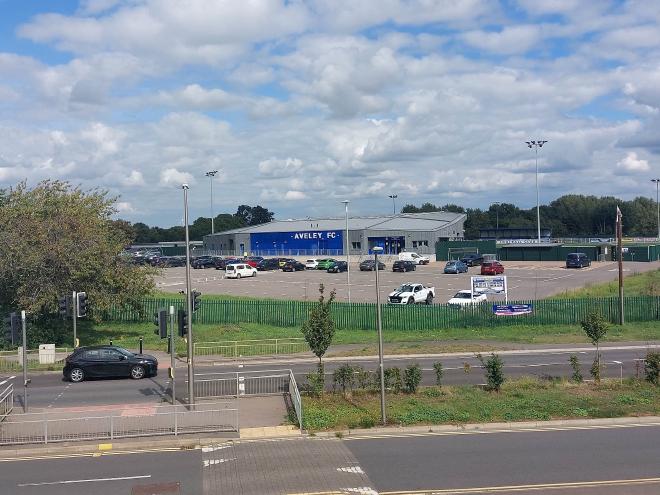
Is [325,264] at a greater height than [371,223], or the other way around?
[371,223]

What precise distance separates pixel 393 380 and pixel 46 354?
17888 mm

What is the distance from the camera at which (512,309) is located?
42.2m

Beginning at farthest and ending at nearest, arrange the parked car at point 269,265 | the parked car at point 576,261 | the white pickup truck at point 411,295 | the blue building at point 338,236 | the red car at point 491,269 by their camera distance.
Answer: the blue building at point 338,236
the parked car at point 269,265
the parked car at point 576,261
the red car at point 491,269
the white pickup truck at point 411,295

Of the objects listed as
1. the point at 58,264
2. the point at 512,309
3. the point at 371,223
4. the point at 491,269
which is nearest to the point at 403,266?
the point at 491,269

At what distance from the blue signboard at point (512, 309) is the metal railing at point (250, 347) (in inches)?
494

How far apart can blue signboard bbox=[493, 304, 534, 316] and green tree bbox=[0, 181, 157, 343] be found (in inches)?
792

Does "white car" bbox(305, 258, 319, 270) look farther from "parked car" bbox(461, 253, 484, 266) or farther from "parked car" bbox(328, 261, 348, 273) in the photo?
"parked car" bbox(461, 253, 484, 266)

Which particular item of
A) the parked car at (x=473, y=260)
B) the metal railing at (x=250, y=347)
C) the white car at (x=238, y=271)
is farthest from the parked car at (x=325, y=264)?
the metal railing at (x=250, y=347)

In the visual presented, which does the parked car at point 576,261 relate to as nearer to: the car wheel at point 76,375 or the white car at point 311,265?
the white car at point 311,265

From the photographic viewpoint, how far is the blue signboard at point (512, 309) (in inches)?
1658

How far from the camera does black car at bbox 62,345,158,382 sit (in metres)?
28.3

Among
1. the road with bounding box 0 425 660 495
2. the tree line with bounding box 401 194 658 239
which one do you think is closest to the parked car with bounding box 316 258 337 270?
the road with bounding box 0 425 660 495

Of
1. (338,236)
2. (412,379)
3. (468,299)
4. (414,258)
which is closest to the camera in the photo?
(412,379)

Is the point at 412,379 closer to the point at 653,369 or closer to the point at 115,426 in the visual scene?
the point at 653,369
